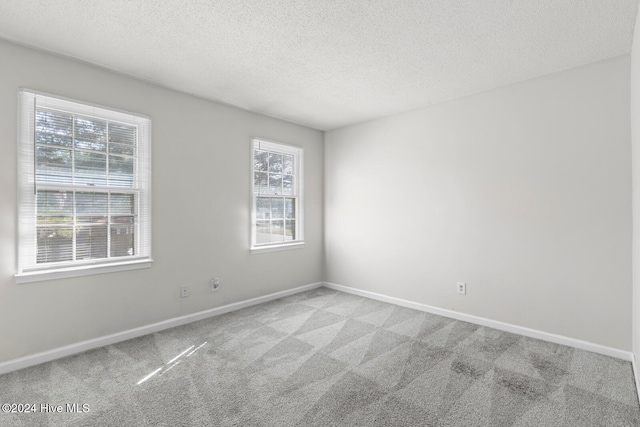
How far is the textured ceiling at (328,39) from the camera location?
206 centimetres

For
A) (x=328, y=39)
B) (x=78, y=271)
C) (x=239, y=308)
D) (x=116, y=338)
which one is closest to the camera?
(x=328, y=39)

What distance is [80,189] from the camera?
9.05 feet

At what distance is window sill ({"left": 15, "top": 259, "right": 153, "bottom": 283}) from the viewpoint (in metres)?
2.49

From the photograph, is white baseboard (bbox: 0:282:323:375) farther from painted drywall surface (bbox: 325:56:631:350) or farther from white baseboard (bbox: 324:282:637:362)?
painted drywall surface (bbox: 325:56:631:350)

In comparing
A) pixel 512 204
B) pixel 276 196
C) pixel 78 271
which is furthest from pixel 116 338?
pixel 512 204

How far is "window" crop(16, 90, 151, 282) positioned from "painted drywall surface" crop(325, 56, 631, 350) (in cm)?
284

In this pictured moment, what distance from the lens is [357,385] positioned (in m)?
2.23

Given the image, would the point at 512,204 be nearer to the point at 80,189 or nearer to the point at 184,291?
the point at 184,291

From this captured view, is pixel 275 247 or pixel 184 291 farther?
pixel 275 247

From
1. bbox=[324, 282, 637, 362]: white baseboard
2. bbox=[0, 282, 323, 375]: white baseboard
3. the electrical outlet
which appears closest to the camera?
bbox=[0, 282, 323, 375]: white baseboard

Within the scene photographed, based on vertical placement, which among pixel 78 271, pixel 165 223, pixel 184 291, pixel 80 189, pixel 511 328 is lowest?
pixel 511 328

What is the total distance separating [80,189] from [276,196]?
2260 millimetres

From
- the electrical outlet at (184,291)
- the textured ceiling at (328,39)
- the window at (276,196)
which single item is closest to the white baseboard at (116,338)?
the electrical outlet at (184,291)

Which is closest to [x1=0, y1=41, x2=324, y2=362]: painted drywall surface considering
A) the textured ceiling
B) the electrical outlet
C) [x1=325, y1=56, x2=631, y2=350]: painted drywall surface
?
the electrical outlet
